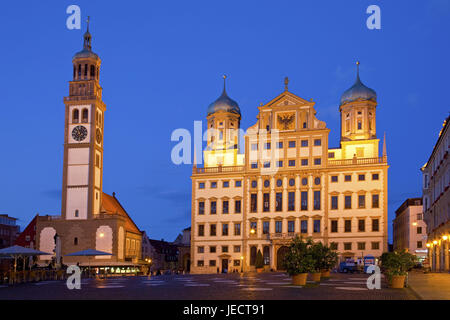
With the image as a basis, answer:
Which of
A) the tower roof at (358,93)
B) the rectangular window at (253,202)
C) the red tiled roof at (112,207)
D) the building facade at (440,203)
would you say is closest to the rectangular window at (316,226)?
the rectangular window at (253,202)

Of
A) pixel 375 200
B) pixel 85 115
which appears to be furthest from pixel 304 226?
pixel 85 115

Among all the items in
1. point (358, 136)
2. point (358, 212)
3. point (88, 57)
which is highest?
point (88, 57)

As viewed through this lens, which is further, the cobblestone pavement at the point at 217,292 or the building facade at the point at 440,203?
the building facade at the point at 440,203

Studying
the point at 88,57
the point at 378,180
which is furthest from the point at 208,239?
the point at 88,57

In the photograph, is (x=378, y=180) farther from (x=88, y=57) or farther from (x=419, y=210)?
(x=88, y=57)

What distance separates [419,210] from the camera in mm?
101062

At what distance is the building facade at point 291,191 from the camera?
7944 centimetres

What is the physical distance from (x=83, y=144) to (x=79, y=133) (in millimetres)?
1835

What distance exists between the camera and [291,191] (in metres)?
82.4

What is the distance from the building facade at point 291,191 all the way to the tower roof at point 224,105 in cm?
988

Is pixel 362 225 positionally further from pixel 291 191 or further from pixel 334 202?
pixel 291 191

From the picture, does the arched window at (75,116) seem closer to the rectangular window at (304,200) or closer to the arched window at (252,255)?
the arched window at (252,255)

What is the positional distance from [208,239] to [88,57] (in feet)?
101

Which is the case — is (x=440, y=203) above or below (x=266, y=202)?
below
